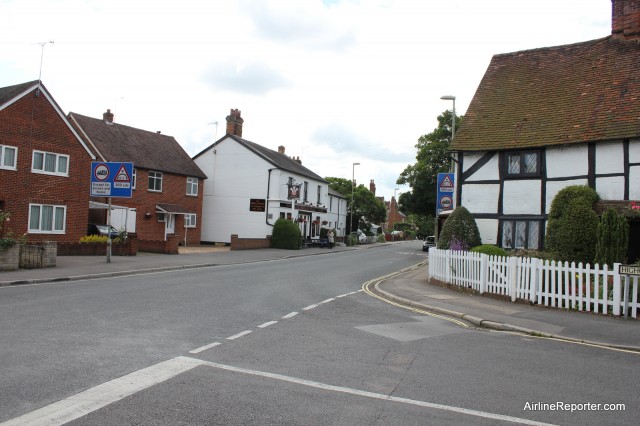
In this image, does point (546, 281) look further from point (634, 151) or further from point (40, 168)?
point (40, 168)

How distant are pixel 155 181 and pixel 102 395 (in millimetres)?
32881

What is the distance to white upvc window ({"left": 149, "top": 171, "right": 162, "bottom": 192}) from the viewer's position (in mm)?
35844

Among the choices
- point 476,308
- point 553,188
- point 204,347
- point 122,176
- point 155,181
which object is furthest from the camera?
point 155,181

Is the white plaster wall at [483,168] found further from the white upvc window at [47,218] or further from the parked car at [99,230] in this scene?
the parked car at [99,230]

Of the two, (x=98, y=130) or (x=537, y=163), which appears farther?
(x=98, y=130)

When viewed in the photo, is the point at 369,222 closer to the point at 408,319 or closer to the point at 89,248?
the point at 89,248

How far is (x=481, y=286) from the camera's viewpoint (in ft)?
47.4

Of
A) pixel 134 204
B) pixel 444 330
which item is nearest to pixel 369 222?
pixel 134 204

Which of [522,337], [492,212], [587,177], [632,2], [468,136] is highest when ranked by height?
[632,2]

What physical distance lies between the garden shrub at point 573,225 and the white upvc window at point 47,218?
23128mm

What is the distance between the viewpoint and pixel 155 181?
3612 cm

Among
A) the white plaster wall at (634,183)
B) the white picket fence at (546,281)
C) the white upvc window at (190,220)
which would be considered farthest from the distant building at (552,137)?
the white upvc window at (190,220)

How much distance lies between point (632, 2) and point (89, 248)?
2484 cm

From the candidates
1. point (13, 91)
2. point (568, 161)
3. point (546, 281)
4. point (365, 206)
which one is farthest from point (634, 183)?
point (365, 206)
